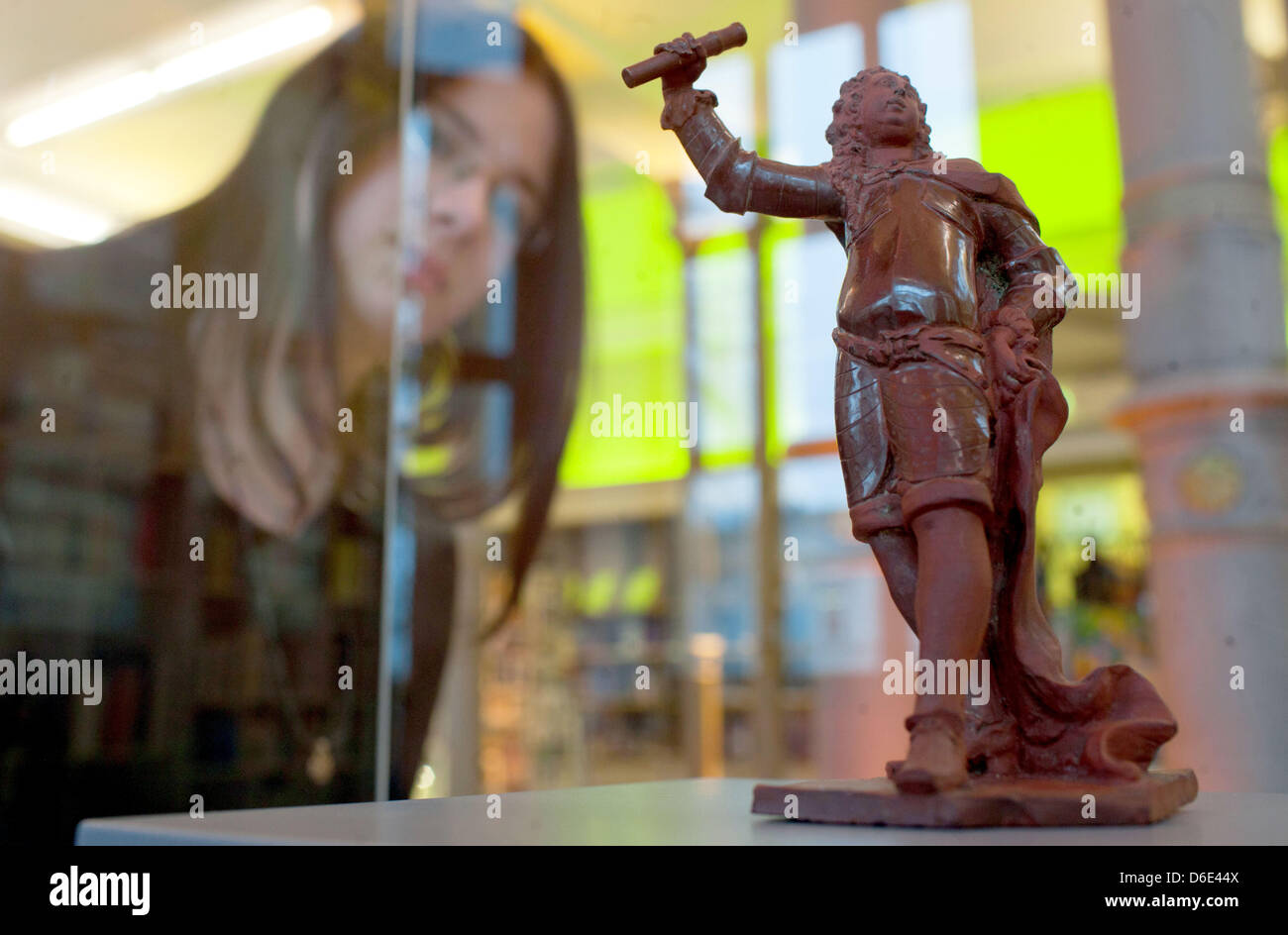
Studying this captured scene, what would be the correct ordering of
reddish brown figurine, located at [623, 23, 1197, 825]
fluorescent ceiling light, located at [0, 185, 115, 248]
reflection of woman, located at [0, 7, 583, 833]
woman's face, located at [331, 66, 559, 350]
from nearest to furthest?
reddish brown figurine, located at [623, 23, 1197, 825] → fluorescent ceiling light, located at [0, 185, 115, 248] → reflection of woman, located at [0, 7, 583, 833] → woman's face, located at [331, 66, 559, 350]

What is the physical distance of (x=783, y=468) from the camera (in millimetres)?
4578

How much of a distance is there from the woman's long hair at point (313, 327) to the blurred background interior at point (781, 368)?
0.11 m

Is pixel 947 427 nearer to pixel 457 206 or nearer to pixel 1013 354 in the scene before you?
pixel 1013 354

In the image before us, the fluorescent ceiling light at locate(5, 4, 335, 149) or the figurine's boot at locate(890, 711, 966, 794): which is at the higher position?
the fluorescent ceiling light at locate(5, 4, 335, 149)

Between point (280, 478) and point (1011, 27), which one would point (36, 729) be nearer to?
point (280, 478)

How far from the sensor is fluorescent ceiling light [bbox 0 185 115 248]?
346 centimetres

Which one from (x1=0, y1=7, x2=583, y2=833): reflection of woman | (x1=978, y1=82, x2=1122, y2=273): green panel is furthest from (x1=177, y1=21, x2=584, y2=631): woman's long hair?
(x1=978, y1=82, x2=1122, y2=273): green panel

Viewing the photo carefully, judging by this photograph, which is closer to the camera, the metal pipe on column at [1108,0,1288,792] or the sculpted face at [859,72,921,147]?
the sculpted face at [859,72,921,147]

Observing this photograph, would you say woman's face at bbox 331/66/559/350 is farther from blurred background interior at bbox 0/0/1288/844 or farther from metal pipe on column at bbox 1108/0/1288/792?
metal pipe on column at bbox 1108/0/1288/792

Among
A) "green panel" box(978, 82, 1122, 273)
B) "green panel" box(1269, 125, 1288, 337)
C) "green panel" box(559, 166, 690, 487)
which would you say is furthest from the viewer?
"green panel" box(559, 166, 690, 487)

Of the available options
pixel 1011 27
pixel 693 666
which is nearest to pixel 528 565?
pixel 693 666

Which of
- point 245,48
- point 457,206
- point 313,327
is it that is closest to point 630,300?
point 457,206

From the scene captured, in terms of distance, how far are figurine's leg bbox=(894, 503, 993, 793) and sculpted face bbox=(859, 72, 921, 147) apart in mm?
567

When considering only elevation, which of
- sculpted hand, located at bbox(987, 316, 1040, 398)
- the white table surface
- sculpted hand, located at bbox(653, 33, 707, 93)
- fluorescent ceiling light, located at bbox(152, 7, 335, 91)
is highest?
fluorescent ceiling light, located at bbox(152, 7, 335, 91)
